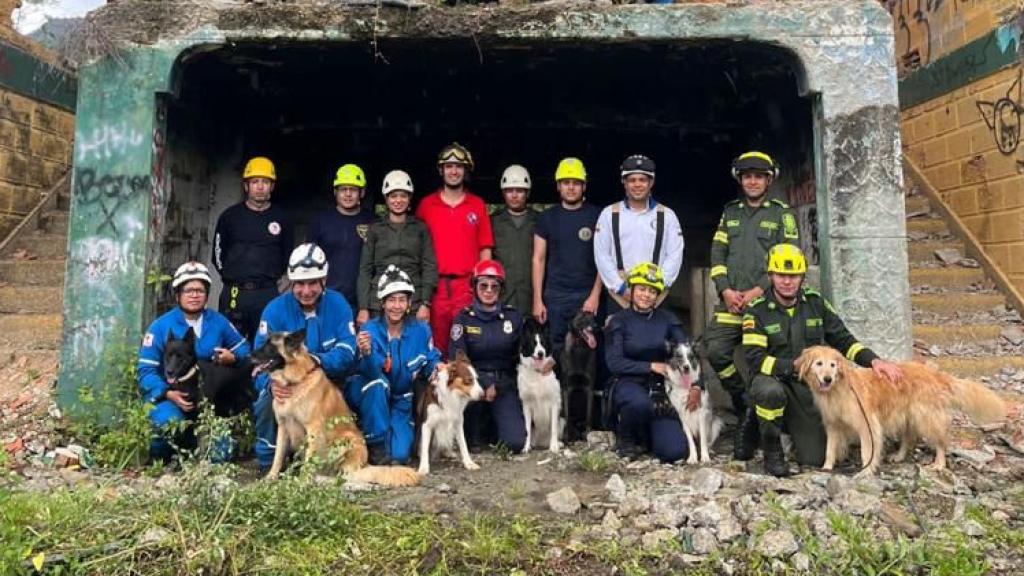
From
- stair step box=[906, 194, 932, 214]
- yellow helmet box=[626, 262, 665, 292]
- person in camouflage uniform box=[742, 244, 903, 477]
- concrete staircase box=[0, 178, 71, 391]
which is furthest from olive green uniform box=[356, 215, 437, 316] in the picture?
stair step box=[906, 194, 932, 214]

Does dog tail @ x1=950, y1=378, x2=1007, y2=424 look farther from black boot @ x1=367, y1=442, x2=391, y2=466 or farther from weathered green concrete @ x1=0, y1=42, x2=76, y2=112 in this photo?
weathered green concrete @ x1=0, y1=42, x2=76, y2=112

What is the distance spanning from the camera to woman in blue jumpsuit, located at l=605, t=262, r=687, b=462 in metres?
5.59

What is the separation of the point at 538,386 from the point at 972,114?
6467mm

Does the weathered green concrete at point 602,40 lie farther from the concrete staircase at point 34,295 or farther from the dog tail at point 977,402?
the concrete staircase at point 34,295

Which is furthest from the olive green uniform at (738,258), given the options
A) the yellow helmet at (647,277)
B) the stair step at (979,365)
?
the stair step at (979,365)

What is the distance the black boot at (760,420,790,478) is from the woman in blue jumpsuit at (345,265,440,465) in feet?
8.54

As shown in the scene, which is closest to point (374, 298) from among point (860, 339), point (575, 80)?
point (575, 80)

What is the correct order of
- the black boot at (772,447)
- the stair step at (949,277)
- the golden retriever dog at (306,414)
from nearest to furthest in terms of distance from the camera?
1. the golden retriever dog at (306,414)
2. the black boot at (772,447)
3. the stair step at (949,277)

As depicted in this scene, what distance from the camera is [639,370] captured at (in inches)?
223

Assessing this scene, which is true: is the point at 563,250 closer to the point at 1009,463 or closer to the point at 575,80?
the point at 575,80

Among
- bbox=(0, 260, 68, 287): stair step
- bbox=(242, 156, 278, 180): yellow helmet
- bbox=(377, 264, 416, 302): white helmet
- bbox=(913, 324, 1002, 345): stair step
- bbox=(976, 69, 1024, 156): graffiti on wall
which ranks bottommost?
bbox=(913, 324, 1002, 345): stair step

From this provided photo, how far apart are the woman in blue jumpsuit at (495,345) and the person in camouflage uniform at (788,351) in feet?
6.32

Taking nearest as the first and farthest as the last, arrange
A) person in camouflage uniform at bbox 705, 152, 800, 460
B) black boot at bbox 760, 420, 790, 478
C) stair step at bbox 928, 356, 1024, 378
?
black boot at bbox 760, 420, 790, 478 → person in camouflage uniform at bbox 705, 152, 800, 460 → stair step at bbox 928, 356, 1024, 378

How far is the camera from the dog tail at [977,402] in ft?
15.9
